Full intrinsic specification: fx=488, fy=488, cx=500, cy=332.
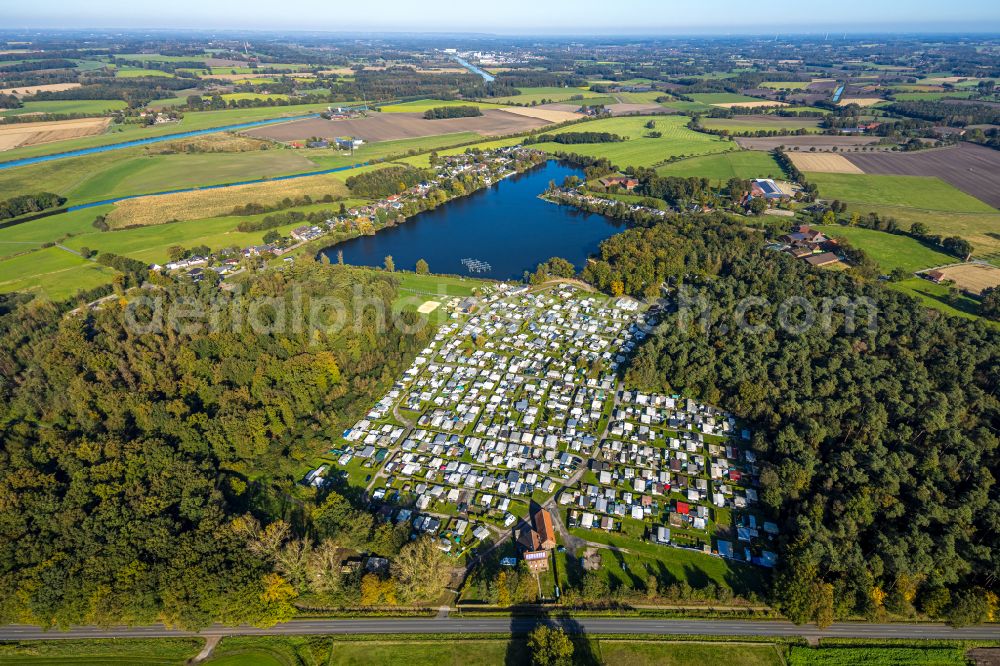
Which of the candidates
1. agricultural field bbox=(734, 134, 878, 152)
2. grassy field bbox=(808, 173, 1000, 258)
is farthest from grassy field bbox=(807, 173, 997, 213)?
agricultural field bbox=(734, 134, 878, 152)

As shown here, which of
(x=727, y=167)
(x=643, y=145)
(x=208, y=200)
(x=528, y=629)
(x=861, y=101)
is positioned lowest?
(x=528, y=629)

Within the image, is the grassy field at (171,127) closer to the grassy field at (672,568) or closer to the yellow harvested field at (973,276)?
the grassy field at (672,568)

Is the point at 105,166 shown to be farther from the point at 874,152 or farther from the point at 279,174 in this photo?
the point at 874,152

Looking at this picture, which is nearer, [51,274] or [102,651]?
[102,651]

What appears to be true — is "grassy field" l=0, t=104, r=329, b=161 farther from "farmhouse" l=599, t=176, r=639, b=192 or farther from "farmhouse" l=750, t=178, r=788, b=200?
"farmhouse" l=750, t=178, r=788, b=200

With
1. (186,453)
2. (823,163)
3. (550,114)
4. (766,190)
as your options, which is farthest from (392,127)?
(186,453)

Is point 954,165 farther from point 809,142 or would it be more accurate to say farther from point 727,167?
point 727,167

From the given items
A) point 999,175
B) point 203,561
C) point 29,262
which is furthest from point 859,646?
point 999,175

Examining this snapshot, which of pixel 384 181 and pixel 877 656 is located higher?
pixel 384 181
